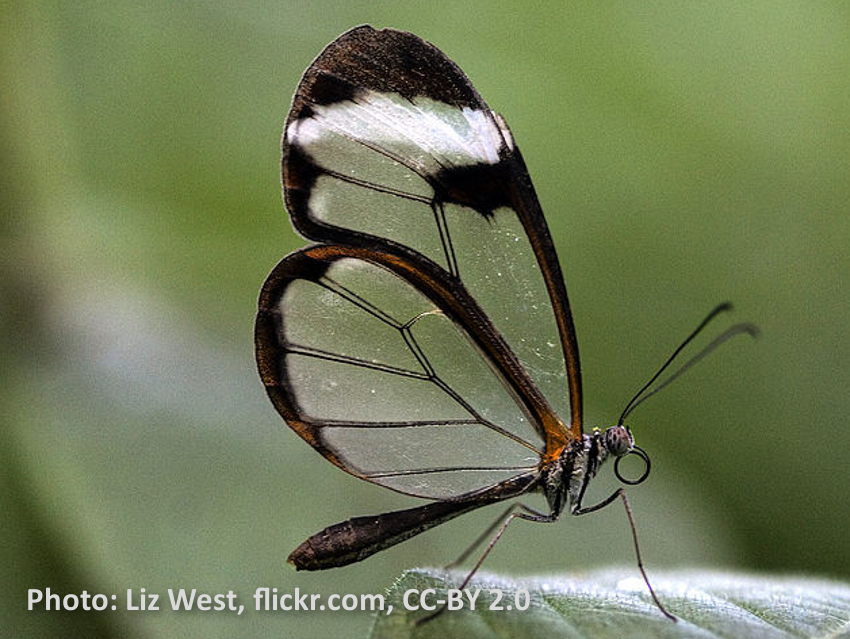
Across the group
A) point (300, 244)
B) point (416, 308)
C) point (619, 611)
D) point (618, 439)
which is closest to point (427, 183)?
point (416, 308)

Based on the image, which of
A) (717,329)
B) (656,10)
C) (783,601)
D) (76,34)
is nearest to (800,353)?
(717,329)

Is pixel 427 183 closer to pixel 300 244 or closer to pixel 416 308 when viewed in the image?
pixel 416 308

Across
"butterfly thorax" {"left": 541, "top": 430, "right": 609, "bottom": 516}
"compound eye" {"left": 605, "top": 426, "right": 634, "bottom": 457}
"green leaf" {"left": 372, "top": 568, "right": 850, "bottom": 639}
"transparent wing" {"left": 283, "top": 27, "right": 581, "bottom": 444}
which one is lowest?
"green leaf" {"left": 372, "top": 568, "right": 850, "bottom": 639}

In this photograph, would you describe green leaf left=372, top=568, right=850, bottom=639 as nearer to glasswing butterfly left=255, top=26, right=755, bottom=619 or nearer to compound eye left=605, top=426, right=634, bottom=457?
glasswing butterfly left=255, top=26, right=755, bottom=619

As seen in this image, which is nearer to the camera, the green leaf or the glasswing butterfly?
the green leaf

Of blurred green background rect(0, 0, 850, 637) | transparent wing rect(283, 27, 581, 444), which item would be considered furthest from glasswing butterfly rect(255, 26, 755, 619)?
blurred green background rect(0, 0, 850, 637)

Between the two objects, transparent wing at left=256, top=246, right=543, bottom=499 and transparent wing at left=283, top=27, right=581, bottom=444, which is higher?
transparent wing at left=283, top=27, right=581, bottom=444
